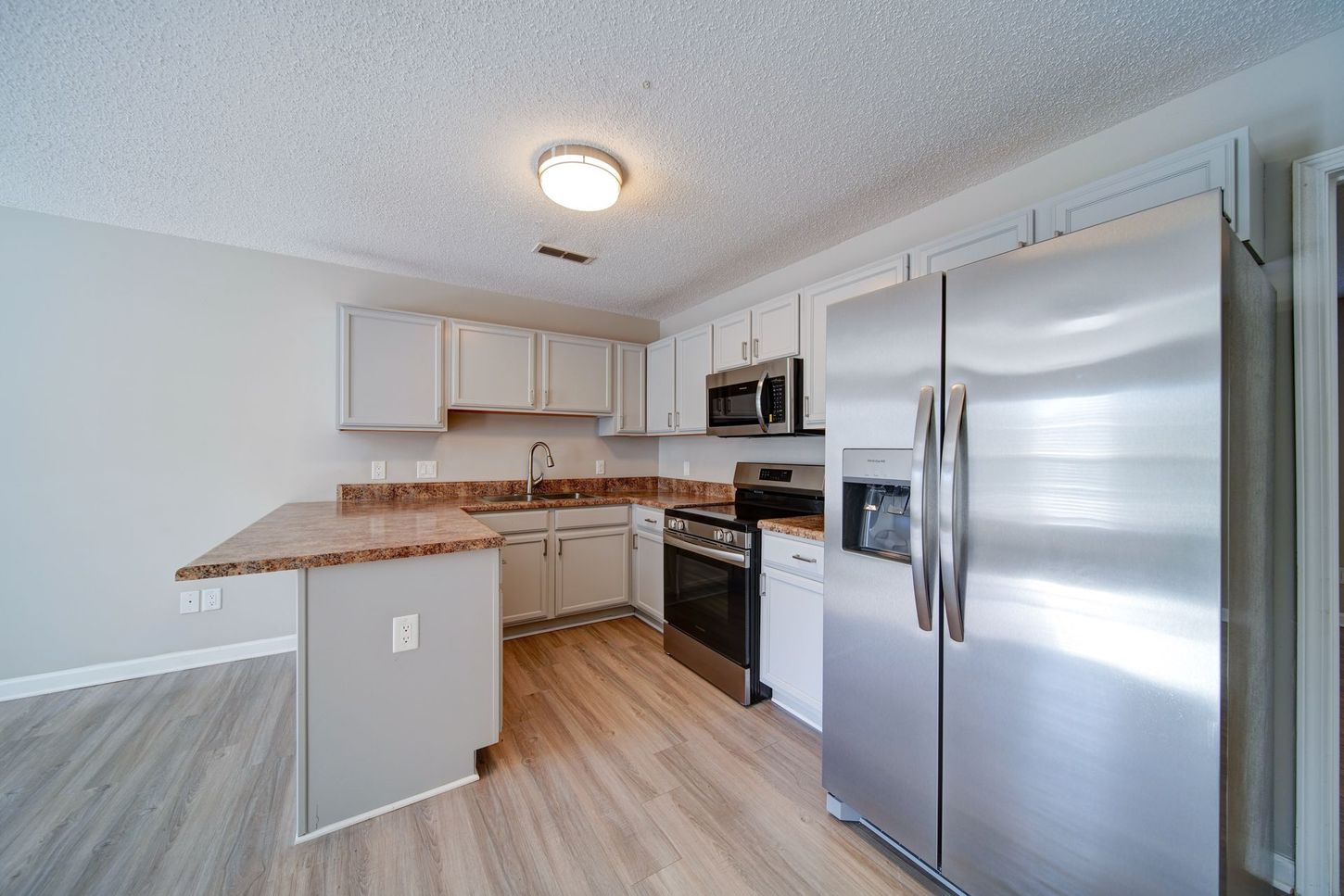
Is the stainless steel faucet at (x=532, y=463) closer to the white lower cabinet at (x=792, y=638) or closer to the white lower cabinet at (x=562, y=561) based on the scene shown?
the white lower cabinet at (x=562, y=561)

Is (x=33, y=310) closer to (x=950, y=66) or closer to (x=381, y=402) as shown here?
(x=381, y=402)

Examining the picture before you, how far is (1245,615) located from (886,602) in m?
0.78

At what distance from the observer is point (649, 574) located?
3.39 meters

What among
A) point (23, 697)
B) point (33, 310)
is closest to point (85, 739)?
point (23, 697)

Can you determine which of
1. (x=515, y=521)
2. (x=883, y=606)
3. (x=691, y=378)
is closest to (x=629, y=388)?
(x=691, y=378)

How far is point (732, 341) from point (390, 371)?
2.20 meters

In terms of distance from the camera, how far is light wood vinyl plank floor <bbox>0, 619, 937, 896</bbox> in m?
1.44

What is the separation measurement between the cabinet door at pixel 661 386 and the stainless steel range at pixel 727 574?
2.75 ft

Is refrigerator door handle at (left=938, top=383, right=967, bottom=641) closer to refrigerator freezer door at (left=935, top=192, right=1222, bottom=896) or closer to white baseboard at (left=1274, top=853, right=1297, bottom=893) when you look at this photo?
refrigerator freezer door at (left=935, top=192, right=1222, bottom=896)

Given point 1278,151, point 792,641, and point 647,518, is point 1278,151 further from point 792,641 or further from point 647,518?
point 647,518

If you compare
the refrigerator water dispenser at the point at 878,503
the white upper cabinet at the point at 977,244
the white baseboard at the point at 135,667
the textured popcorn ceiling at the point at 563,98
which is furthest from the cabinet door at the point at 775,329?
the white baseboard at the point at 135,667

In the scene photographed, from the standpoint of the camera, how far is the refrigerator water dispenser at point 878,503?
1493 millimetres

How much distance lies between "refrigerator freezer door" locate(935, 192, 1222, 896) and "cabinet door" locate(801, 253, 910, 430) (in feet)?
3.31

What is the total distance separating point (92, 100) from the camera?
5.42 ft
